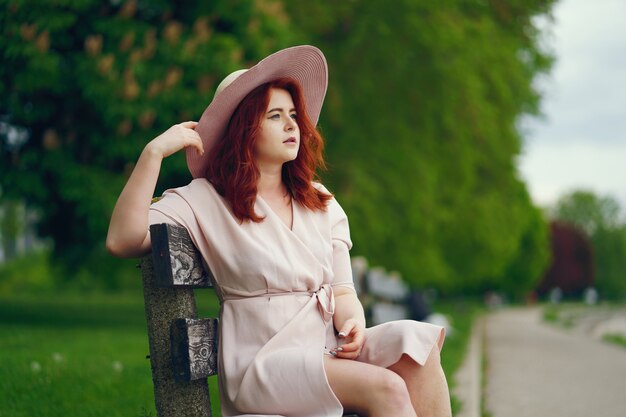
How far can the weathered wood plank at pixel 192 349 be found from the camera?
292 cm

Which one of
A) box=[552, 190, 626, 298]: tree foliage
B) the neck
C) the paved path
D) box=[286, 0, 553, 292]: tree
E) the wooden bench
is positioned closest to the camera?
the wooden bench

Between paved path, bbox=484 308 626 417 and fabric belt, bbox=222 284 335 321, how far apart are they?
12.7 feet

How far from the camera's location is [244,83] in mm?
3195

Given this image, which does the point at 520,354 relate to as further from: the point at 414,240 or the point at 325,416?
the point at 325,416

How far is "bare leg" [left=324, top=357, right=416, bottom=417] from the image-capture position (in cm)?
284

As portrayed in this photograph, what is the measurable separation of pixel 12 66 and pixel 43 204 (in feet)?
6.73

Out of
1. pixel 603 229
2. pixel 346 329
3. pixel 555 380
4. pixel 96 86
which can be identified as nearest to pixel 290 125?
pixel 346 329

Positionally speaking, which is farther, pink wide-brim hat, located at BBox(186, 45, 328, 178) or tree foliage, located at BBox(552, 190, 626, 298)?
tree foliage, located at BBox(552, 190, 626, 298)

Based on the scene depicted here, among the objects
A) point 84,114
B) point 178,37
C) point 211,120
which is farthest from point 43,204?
point 211,120

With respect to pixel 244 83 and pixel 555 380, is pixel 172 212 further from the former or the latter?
pixel 555 380

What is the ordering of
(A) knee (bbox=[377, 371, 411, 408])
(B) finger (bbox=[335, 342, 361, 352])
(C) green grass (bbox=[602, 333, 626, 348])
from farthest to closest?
(C) green grass (bbox=[602, 333, 626, 348]), (B) finger (bbox=[335, 342, 361, 352]), (A) knee (bbox=[377, 371, 411, 408])

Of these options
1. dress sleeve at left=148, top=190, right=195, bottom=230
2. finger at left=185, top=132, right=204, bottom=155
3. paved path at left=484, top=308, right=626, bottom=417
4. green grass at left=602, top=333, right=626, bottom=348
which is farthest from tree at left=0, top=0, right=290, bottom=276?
dress sleeve at left=148, top=190, right=195, bottom=230

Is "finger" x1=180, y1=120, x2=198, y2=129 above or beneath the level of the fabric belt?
above

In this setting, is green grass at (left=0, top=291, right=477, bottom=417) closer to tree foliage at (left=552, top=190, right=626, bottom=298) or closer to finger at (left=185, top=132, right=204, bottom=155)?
finger at (left=185, top=132, right=204, bottom=155)
